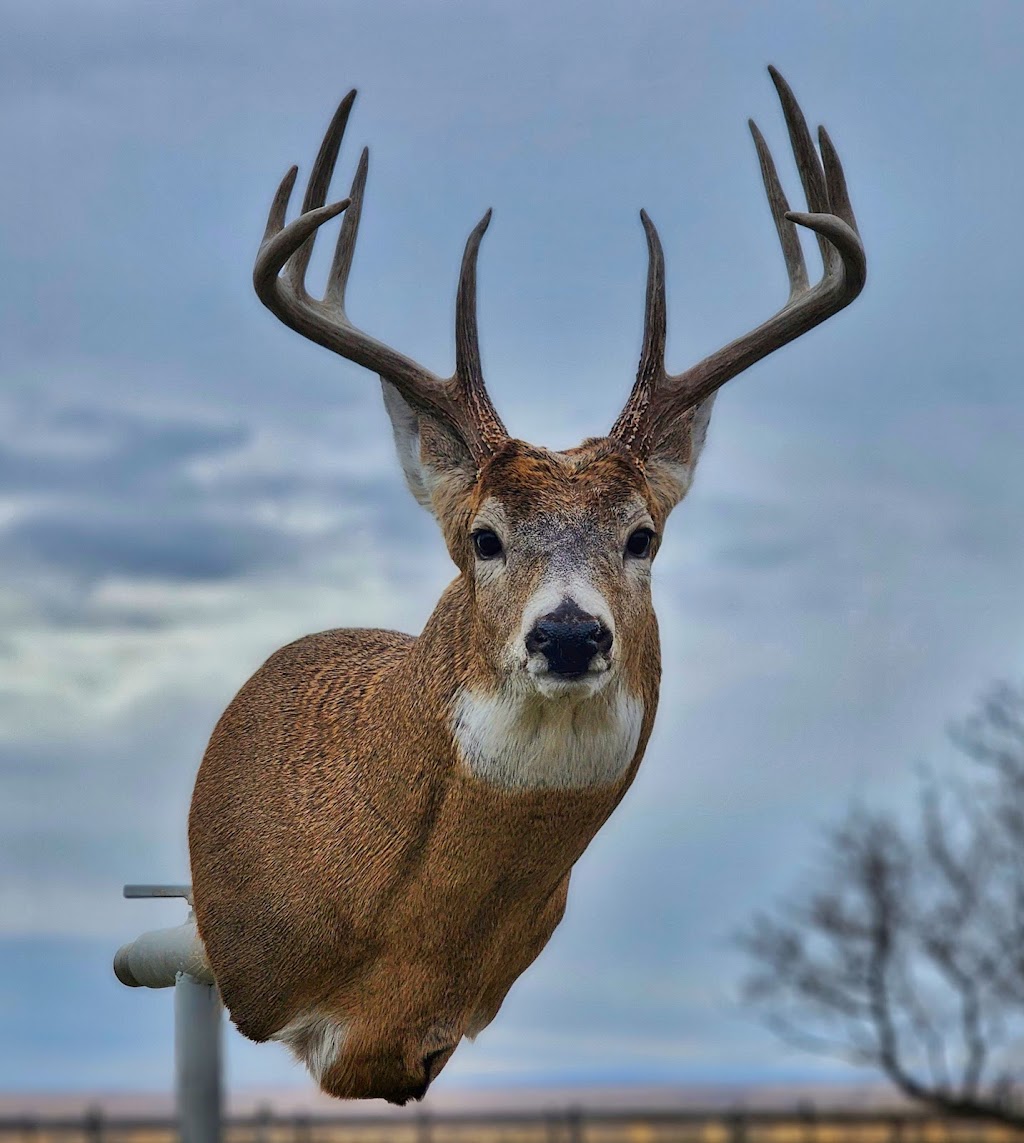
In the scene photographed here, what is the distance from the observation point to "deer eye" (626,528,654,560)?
5.49 metres

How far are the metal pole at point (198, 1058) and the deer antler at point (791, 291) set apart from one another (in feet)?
10.6

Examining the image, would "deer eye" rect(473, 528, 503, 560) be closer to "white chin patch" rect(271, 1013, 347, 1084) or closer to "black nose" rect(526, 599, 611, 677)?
"black nose" rect(526, 599, 611, 677)

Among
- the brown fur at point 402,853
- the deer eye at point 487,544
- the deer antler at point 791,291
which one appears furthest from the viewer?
the deer antler at point 791,291

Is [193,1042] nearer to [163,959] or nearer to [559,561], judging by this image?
[163,959]

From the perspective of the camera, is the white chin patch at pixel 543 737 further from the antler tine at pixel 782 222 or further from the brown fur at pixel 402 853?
the antler tine at pixel 782 222

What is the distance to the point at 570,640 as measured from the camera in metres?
4.90

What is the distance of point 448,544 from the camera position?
19.0 feet

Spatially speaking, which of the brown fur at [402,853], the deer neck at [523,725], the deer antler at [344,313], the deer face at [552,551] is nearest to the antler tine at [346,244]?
the deer antler at [344,313]

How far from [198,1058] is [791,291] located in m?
3.76

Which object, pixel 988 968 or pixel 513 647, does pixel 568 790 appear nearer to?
pixel 513 647

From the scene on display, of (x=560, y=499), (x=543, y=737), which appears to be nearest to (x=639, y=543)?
(x=560, y=499)

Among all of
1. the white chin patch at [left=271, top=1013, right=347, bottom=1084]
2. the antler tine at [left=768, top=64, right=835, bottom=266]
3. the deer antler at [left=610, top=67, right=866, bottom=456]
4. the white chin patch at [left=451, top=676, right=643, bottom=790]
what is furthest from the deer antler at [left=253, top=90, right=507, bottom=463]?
the white chin patch at [left=271, top=1013, right=347, bottom=1084]

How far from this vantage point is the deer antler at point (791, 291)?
5836 millimetres

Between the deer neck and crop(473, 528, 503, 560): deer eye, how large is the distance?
21cm
